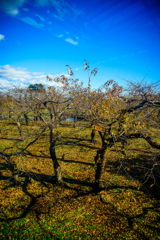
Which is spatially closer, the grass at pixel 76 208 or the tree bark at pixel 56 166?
the grass at pixel 76 208

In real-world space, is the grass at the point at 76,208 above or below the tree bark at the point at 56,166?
below

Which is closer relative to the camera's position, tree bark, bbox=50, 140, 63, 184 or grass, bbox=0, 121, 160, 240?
grass, bbox=0, 121, 160, 240

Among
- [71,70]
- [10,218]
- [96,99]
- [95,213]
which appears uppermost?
[71,70]

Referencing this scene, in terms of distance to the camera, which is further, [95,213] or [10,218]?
[95,213]

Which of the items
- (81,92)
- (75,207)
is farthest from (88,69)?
(75,207)

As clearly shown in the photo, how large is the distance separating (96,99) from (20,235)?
10.0m

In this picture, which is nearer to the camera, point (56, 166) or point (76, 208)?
point (76, 208)

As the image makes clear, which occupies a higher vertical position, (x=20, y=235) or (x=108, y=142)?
(x=108, y=142)

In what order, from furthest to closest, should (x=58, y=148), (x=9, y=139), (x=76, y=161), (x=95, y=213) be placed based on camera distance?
(x=9, y=139) → (x=58, y=148) → (x=76, y=161) → (x=95, y=213)

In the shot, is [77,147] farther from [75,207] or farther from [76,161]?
[75,207]

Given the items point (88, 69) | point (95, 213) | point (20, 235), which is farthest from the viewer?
point (88, 69)

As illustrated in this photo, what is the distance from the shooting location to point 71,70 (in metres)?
8.85

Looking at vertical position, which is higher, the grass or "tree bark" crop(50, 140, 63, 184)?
"tree bark" crop(50, 140, 63, 184)

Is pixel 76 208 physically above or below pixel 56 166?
below
